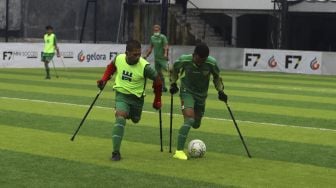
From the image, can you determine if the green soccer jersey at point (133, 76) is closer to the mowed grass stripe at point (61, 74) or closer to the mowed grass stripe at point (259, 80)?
the mowed grass stripe at point (61, 74)

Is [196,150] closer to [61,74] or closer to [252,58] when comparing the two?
[61,74]

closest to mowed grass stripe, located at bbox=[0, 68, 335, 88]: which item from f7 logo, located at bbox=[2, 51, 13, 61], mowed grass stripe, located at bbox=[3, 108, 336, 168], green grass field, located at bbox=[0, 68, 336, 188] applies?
f7 logo, located at bbox=[2, 51, 13, 61]

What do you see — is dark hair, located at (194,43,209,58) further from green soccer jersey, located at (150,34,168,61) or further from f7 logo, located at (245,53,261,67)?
f7 logo, located at (245,53,261,67)

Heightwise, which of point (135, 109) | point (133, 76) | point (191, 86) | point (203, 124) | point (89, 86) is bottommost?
point (89, 86)

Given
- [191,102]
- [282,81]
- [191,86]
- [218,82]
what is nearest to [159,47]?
[282,81]

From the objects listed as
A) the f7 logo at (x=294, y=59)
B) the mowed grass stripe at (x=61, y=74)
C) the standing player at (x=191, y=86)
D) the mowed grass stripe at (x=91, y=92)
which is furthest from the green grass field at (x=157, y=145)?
the f7 logo at (x=294, y=59)

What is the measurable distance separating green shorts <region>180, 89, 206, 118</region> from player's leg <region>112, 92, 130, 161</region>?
0.89 meters

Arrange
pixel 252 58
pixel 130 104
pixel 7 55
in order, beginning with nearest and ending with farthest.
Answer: pixel 130 104 < pixel 7 55 < pixel 252 58

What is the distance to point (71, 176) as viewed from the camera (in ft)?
28.9

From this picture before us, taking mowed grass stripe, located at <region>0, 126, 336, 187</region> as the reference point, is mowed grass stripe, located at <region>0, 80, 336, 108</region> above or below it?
below

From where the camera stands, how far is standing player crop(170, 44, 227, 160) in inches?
407

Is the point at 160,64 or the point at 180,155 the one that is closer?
the point at 180,155

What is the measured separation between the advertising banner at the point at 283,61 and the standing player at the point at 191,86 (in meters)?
25.7

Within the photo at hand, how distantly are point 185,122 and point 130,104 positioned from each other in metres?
0.86
